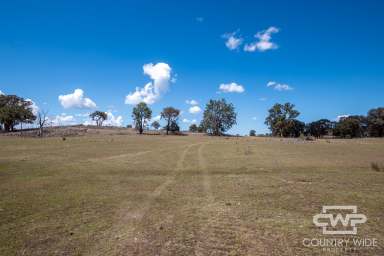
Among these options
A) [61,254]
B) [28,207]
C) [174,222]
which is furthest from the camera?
[28,207]

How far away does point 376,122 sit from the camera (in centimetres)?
11038

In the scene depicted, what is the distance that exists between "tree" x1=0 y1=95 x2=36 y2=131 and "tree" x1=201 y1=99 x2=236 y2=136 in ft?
247

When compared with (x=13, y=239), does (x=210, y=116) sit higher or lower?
higher

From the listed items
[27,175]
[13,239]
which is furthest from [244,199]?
[27,175]

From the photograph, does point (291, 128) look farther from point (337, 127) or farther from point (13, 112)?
point (13, 112)

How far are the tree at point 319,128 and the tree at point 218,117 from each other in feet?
143

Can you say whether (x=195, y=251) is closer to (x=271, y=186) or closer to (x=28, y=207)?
(x=28, y=207)

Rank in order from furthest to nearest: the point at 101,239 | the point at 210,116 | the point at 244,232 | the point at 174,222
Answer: the point at 210,116 → the point at 174,222 → the point at 244,232 → the point at 101,239

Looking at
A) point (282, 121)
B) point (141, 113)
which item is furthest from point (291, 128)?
point (141, 113)

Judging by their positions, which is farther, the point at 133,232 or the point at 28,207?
Answer: the point at 28,207

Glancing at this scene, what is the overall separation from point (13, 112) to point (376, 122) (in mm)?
141472

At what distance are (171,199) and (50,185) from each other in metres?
6.91

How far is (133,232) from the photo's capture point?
25.4 feet

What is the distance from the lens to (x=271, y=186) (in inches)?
560
